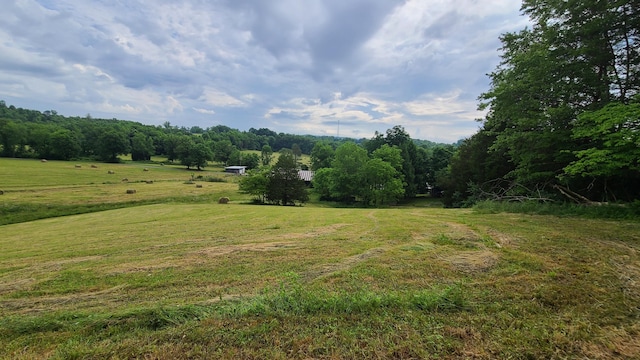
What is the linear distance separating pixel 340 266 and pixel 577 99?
45.1ft

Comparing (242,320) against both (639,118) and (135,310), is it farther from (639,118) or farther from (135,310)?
(639,118)

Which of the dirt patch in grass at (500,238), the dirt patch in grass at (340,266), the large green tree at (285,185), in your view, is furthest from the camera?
the large green tree at (285,185)

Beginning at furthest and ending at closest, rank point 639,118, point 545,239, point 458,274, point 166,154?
point 166,154, point 639,118, point 545,239, point 458,274

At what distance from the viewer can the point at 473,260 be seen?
17.8ft

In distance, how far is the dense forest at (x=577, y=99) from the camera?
9.44 meters

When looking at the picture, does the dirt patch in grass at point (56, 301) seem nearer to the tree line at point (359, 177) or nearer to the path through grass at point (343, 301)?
the path through grass at point (343, 301)

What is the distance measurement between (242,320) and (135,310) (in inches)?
58.8

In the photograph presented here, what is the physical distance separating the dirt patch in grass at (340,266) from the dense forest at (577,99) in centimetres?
858

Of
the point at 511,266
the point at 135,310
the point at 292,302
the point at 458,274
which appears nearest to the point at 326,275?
the point at 292,302

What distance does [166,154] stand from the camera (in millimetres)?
95750

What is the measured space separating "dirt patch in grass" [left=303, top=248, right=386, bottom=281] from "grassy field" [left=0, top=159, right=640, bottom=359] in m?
0.04

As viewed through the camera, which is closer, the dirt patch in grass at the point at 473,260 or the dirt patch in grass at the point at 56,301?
the dirt patch in grass at the point at 56,301

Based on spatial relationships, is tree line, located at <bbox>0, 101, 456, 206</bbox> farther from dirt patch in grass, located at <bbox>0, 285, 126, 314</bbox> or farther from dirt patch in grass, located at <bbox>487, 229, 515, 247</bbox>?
dirt patch in grass, located at <bbox>0, 285, 126, 314</bbox>

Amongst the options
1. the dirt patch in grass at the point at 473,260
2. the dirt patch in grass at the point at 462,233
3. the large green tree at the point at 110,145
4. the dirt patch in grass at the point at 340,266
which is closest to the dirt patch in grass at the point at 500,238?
the dirt patch in grass at the point at 462,233
